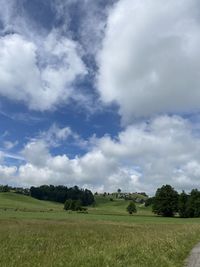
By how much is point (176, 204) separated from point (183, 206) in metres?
2.04

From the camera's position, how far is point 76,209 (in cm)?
15612

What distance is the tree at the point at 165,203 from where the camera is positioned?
12594 centimetres

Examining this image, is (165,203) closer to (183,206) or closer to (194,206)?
(183,206)

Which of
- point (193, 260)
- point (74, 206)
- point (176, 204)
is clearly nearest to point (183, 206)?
point (176, 204)

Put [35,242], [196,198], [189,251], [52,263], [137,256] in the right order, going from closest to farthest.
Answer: [52,263] → [137,256] → [189,251] → [35,242] → [196,198]

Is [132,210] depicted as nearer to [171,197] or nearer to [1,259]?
[171,197]

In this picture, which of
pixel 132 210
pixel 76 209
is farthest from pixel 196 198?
pixel 76 209

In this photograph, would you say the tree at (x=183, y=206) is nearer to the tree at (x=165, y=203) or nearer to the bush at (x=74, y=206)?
the tree at (x=165, y=203)

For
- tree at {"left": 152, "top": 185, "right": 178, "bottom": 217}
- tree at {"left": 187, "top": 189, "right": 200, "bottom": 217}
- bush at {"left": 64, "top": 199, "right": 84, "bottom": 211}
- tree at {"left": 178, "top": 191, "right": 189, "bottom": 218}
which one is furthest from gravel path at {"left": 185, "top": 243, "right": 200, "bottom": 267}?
bush at {"left": 64, "top": 199, "right": 84, "bottom": 211}

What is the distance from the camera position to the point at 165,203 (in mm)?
126188

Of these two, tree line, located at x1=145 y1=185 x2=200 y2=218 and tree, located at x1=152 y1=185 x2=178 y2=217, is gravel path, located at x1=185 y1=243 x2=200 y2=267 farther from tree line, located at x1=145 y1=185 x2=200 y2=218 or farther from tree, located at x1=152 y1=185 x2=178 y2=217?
tree, located at x1=152 y1=185 x2=178 y2=217

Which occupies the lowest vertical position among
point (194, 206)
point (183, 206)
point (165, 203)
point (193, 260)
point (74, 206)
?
point (193, 260)

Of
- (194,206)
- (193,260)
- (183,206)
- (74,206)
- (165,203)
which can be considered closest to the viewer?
(193,260)

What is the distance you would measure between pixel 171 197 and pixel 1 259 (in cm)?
11278
